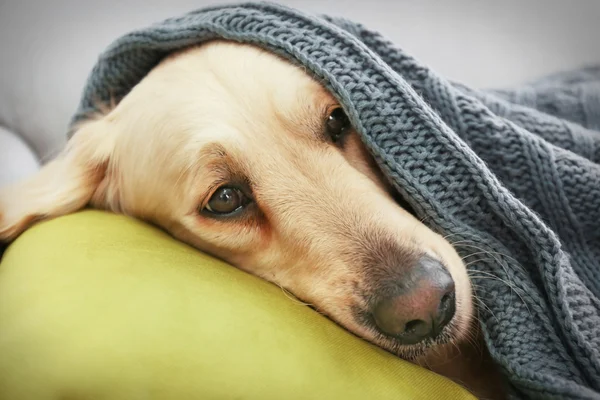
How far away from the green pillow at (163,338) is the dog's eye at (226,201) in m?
0.22

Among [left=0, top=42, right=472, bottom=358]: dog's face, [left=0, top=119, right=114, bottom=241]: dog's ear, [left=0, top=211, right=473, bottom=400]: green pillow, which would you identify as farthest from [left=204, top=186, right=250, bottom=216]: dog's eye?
[left=0, top=119, right=114, bottom=241]: dog's ear

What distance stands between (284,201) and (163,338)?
0.46m

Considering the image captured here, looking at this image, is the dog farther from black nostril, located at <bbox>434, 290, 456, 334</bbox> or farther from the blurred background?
the blurred background

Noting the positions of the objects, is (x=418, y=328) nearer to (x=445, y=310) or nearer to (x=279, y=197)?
(x=445, y=310)

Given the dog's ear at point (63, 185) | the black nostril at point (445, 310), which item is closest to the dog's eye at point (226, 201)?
the dog's ear at point (63, 185)

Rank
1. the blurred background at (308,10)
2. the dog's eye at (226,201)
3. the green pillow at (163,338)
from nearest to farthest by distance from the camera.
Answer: the green pillow at (163,338) < the dog's eye at (226,201) < the blurred background at (308,10)

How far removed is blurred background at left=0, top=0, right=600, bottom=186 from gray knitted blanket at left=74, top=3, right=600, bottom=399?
75 centimetres

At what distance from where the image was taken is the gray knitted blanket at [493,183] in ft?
3.27

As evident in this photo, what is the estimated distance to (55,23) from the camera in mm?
1805

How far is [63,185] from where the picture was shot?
4.53 feet

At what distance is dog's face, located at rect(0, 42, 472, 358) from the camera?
994 millimetres

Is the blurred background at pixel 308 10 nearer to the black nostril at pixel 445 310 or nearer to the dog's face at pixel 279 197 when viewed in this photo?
the dog's face at pixel 279 197

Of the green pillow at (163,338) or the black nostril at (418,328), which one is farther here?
the black nostril at (418,328)

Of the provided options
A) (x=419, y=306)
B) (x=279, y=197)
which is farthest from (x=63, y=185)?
(x=419, y=306)
